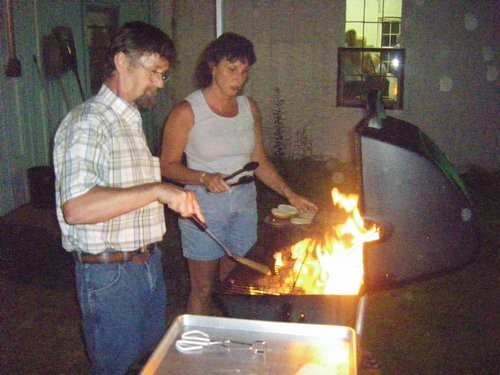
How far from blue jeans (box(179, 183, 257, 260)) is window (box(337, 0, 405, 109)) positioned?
6195mm

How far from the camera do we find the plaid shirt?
2080mm

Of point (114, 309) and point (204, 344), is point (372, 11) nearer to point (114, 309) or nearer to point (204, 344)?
point (114, 309)

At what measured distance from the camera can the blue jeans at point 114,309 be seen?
90.9 inches

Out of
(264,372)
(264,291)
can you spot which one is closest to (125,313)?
(264,291)

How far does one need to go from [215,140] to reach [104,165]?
1252 millimetres

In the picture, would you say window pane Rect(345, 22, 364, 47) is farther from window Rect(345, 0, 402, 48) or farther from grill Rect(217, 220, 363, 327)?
grill Rect(217, 220, 363, 327)

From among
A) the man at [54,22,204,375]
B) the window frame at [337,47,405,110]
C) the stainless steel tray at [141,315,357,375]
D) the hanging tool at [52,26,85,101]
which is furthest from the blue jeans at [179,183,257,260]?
the window frame at [337,47,405,110]

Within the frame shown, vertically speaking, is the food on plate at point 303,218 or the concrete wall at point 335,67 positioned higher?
the concrete wall at point 335,67

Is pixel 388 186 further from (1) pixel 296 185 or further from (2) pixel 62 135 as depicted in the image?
(1) pixel 296 185

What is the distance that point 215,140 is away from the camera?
3.36m

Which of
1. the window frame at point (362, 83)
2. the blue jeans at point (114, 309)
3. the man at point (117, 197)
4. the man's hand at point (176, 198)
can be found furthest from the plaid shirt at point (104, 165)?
the window frame at point (362, 83)

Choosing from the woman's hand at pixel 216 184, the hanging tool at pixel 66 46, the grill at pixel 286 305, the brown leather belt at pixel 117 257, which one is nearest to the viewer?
the brown leather belt at pixel 117 257

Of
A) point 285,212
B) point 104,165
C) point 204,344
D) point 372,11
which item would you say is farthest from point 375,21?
point 204,344

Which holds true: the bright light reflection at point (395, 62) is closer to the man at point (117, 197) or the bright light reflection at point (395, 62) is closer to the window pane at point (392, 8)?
the window pane at point (392, 8)
